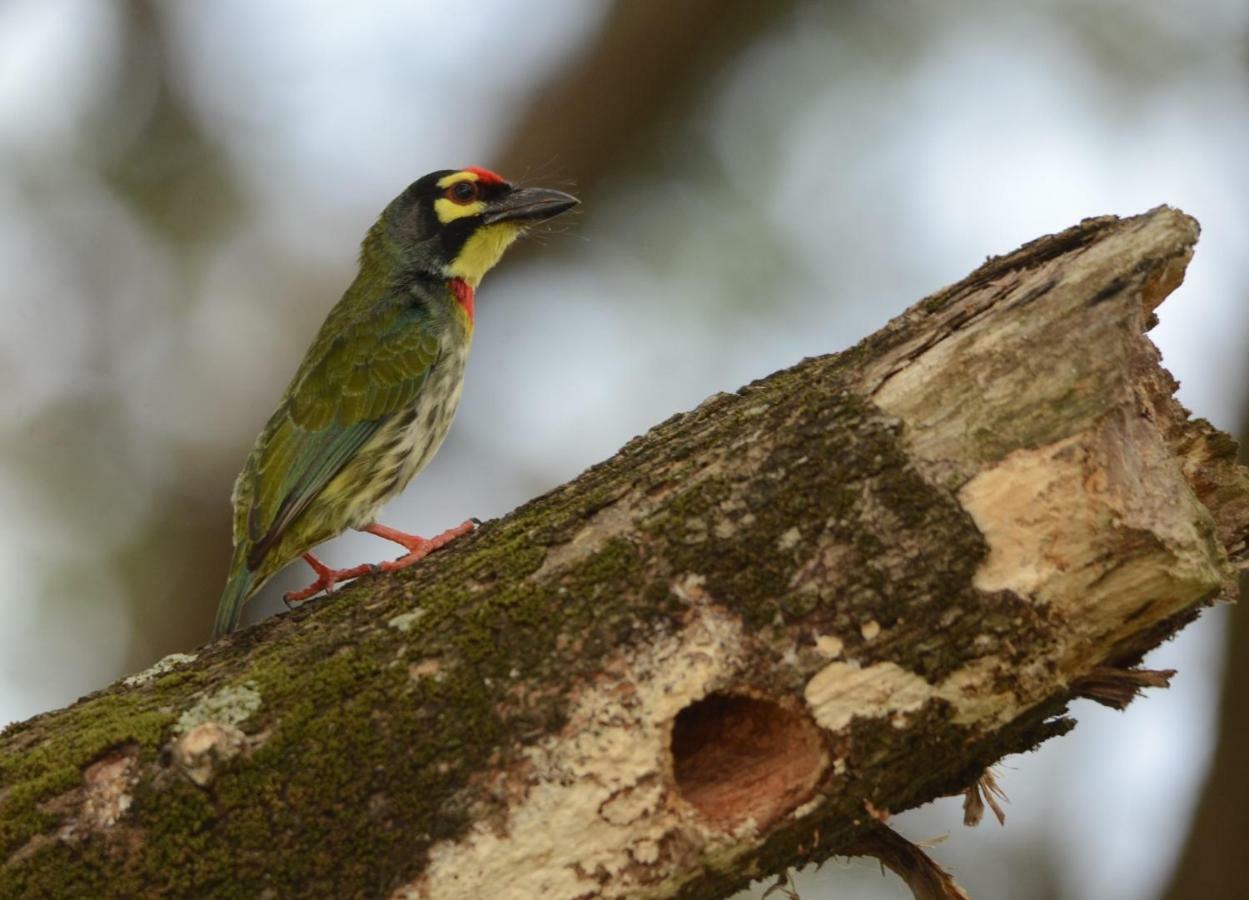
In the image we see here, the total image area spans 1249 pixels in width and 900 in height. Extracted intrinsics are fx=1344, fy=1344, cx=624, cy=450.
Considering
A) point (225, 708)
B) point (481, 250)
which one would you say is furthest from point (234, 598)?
point (481, 250)

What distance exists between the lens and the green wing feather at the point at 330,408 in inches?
185

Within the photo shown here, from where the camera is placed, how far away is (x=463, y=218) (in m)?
5.71

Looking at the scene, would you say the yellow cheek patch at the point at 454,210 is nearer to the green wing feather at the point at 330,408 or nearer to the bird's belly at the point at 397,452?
the green wing feather at the point at 330,408

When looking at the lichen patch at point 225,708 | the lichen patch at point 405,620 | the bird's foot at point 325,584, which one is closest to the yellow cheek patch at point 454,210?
the bird's foot at point 325,584

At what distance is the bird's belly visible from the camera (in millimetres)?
4965

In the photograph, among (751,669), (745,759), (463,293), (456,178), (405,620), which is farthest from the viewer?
(456,178)

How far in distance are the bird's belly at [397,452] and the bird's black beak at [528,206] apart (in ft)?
2.40

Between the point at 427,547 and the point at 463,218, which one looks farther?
the point at 463,218

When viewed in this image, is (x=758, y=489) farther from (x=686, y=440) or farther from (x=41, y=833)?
(x=41, y=833)

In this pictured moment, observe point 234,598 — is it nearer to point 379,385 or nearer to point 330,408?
point 330,408

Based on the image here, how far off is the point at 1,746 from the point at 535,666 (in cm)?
130

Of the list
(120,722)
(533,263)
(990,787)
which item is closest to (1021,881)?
(533,263)

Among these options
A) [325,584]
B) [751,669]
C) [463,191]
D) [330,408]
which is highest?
[463,191]

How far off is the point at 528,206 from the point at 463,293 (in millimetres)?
467
